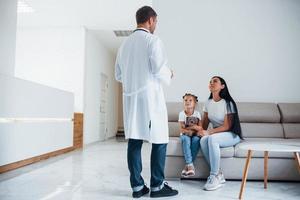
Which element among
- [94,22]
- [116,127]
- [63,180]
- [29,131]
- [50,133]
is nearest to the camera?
[63,180]

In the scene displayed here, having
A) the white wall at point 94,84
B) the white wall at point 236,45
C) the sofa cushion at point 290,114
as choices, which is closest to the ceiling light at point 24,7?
the white wall at point 94,84

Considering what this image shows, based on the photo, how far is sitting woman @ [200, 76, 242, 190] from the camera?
2689mm

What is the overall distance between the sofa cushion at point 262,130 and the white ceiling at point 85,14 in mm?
3173

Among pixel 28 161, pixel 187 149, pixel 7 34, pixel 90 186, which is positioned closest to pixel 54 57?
pixel 7 34

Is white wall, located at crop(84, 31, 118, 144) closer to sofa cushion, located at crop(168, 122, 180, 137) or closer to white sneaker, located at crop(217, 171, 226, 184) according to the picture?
sofa cushion, located at crop(168, 122, 180, 137)

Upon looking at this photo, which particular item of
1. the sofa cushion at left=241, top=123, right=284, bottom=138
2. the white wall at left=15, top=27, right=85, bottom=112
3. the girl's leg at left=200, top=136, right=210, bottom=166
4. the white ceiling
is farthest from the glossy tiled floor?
the white ceiling

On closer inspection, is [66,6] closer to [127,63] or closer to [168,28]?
[168,28]

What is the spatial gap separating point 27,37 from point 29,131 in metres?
3.70

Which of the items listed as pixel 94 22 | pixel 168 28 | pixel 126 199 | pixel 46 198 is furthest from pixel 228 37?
pixel 94 22

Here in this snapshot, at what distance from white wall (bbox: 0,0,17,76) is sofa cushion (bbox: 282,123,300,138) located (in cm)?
374

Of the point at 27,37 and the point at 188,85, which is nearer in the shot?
the point at 188,85

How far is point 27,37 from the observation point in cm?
679

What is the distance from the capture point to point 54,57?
663 centimetres

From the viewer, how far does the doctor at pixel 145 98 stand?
223 cm
